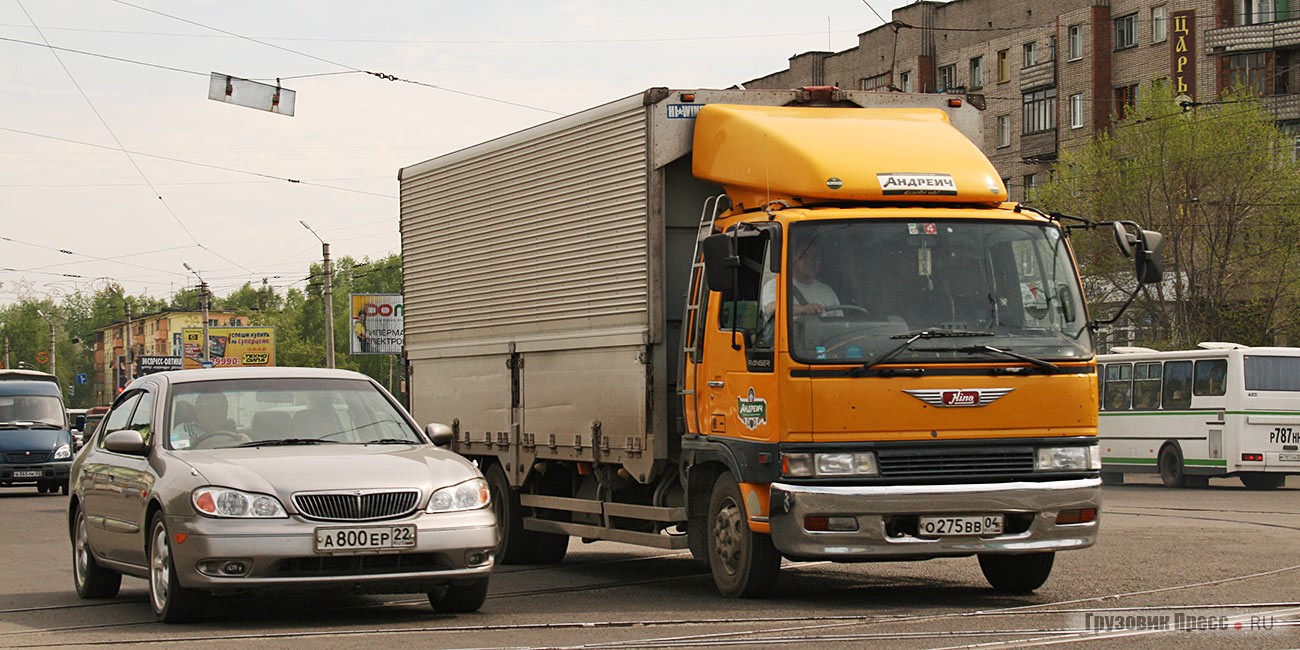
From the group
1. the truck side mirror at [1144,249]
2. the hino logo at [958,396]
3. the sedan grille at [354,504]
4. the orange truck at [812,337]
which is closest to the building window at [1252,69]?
the orange truck at [812,337]

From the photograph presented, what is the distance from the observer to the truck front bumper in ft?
34.8

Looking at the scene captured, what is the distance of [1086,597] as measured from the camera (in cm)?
1145

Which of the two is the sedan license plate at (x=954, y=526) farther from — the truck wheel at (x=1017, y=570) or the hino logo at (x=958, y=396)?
the truck wheel at (x=1017, y=570)

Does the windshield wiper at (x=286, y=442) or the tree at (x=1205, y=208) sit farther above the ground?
the tree at (x=1205, y=208)

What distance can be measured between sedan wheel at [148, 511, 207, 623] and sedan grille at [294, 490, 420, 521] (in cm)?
84

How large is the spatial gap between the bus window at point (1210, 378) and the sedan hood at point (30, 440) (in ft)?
69.5

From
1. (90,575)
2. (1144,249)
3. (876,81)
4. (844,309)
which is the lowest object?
(90,575)

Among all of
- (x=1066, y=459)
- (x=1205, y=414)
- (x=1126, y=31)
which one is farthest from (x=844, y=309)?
(x=1126, y=31)

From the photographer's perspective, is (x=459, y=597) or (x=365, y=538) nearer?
(x=365, y=538)

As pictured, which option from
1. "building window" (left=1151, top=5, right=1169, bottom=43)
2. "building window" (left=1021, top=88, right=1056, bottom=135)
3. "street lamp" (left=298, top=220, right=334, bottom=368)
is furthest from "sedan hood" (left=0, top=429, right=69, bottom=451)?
"building window" (left=1021, top=88, right=1056, bottom=135)

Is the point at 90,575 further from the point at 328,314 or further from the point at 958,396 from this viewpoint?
the point at 328,314

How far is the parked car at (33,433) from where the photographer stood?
33.5 metres

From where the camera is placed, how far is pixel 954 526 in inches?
421

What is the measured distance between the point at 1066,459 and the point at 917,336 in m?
1.25
